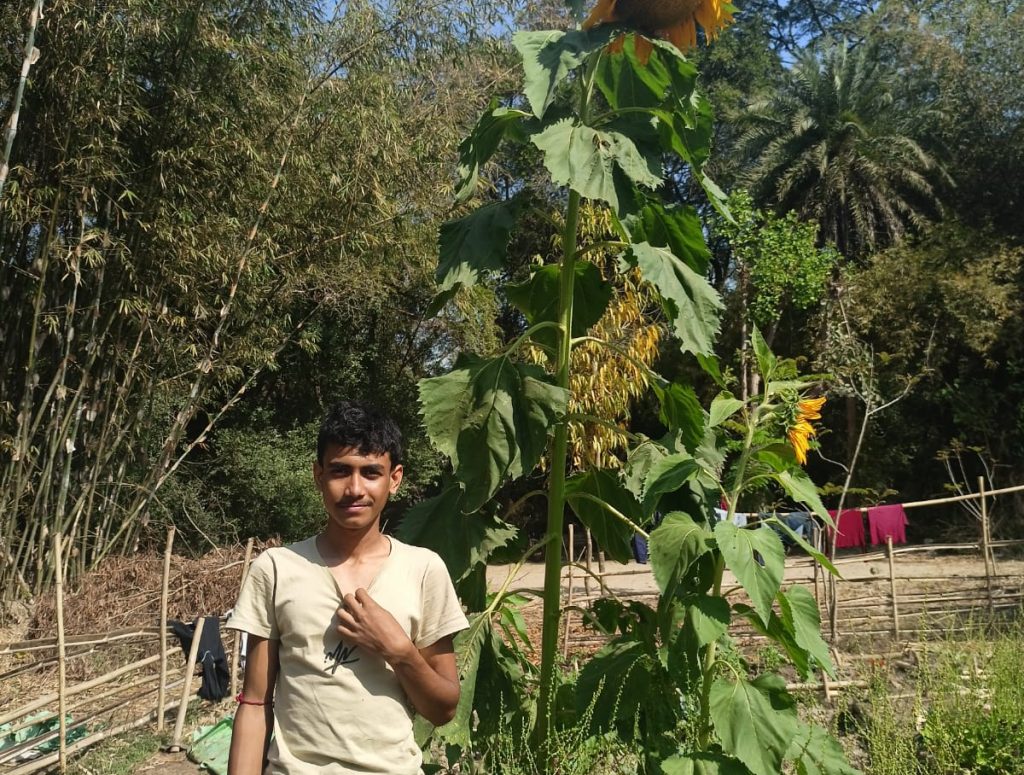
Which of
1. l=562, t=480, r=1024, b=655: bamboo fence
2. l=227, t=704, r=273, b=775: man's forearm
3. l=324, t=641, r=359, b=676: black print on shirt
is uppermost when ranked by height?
l=324, t=641, r=359, b=676: black print on shirt

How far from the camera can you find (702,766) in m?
1.70

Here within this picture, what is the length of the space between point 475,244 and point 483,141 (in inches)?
8.2

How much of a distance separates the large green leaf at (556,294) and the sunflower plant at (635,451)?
0.03 meters

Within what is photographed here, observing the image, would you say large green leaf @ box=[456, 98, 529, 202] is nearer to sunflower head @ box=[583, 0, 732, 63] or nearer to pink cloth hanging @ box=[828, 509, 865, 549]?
sunflower head @ box=[583, 0, 732, 63]

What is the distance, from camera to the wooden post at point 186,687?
3.58 meters

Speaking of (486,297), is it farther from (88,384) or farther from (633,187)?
(633,187)

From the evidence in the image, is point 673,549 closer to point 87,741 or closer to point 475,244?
point 475,244

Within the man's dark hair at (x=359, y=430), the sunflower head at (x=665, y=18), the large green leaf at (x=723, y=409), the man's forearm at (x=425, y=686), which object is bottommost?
the man's forearm at (x=425, y=686)

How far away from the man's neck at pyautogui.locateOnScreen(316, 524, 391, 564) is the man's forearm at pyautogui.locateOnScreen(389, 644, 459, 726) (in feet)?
0.49

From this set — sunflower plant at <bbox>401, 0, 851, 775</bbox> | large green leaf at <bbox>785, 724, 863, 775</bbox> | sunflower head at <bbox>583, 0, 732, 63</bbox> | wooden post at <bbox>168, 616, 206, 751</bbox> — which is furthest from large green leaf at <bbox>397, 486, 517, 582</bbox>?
wooden post at <bbox>168, 616, 206, 751</bbox>

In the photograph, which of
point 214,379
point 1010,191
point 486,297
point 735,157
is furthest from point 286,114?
point 1010,191

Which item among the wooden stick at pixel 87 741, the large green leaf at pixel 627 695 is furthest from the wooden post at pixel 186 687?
the large green leaf at pixel 627 695

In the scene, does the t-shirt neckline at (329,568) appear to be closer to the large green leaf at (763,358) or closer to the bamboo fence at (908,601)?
the large green leaf at (763,358)

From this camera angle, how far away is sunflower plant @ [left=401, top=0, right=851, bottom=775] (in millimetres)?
1639
